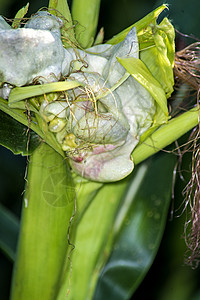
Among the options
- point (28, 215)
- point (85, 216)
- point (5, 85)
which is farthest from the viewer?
point (85, 216)

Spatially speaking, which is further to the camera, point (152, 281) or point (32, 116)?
point (152, 281)

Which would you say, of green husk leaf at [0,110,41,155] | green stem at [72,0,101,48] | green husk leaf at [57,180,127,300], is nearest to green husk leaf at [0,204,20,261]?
green husk leaf at [57,180,127,300]

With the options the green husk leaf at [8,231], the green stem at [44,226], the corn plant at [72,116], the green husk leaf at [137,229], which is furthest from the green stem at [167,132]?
the green husk leaf at [8,231]

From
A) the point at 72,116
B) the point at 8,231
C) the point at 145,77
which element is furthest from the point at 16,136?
the point at 8,231

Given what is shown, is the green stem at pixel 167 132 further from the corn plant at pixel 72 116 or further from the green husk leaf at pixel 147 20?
the green husk leaf at pixel 147 20

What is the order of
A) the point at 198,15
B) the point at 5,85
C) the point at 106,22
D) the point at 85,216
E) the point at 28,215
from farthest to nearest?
1. the point at 106,22
2. the point at 198,15
3. the point at 85,216
4. the point at 28,215
5. the point at 5,85

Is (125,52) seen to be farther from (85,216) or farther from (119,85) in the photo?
(85,216)

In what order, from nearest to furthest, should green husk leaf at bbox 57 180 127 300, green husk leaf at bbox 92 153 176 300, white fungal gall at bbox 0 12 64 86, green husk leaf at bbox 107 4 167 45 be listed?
white fungal gall at bbox 0 12 64 86 < green husk leaf at bbox 107 4 167 45 < green husk leaf at bbox 57 180 127 300 < green husk leaf at bbox 92 153 176 300

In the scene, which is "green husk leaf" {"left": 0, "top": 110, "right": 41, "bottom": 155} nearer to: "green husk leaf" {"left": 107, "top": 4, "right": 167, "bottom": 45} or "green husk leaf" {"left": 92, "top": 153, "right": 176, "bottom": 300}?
"green husk leaf" {"left": 107, "top": 4, "right": 167, "bottom": 45}

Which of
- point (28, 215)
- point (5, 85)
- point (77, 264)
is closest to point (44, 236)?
point (28, 215)
